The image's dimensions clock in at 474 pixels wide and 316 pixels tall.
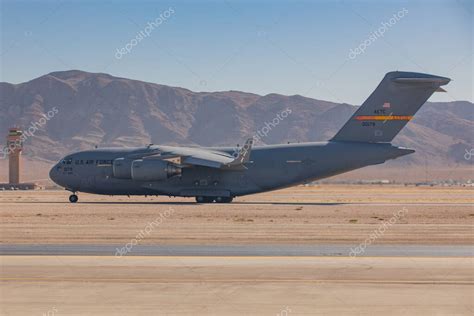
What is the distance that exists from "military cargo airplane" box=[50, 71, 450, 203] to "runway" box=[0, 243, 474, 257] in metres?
23.3

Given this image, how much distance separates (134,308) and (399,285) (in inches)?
223

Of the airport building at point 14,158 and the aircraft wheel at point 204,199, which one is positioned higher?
the airport building at point 14,158

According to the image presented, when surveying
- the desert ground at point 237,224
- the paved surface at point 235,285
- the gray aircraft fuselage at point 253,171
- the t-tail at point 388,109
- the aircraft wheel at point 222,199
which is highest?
the t-tail at point 388,109

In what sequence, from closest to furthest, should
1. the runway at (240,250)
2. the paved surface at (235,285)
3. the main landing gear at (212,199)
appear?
1. the paved surface at (235,285)
2. the runway at (240,250)
3. the main landing gear at (212,199)

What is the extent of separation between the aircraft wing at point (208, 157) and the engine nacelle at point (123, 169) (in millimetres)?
1732

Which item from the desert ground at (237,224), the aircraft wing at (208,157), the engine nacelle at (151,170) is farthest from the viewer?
the engine nacelle at (151,170)

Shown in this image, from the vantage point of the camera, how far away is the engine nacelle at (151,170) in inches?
1896

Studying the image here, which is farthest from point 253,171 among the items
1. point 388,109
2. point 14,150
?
point 14,150

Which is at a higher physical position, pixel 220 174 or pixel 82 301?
pixel 220 174

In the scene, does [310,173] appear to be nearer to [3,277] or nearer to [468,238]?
[468,238]

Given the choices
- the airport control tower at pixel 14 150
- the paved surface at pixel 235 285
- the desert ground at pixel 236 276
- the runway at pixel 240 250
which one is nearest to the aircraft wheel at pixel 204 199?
the desert ground at pixel 236 276

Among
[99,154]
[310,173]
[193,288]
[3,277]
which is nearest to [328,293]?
[193,288]

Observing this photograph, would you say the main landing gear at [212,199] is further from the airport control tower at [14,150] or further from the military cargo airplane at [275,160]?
the airport control tower at [14,150]

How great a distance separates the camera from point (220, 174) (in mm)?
48625
